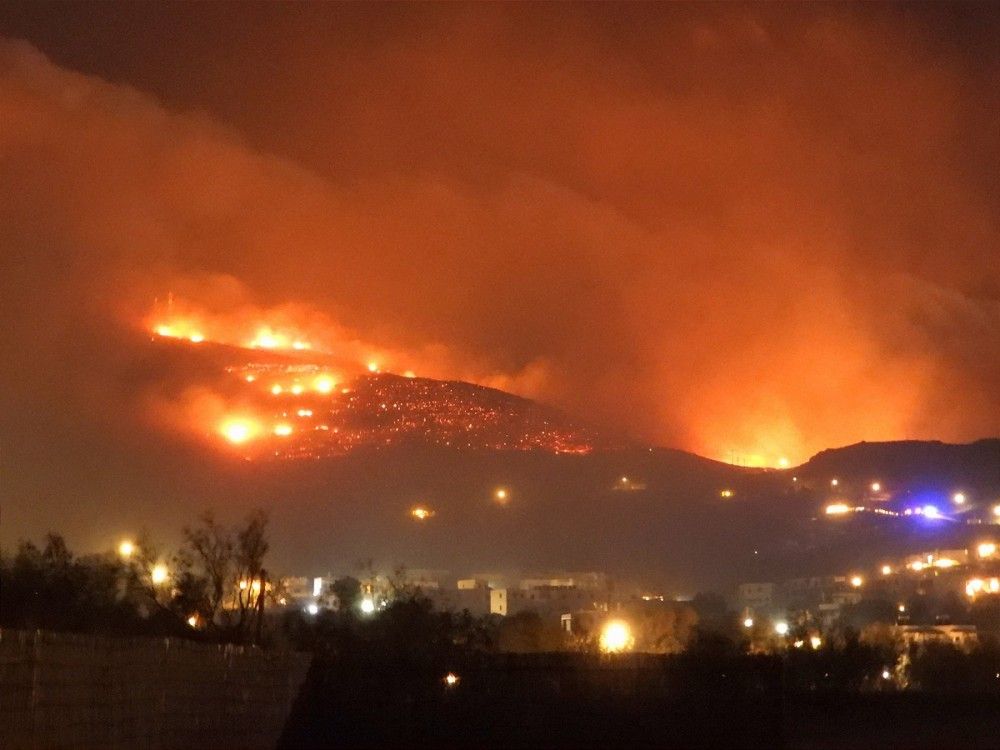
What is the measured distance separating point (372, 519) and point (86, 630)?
71767 millimetres

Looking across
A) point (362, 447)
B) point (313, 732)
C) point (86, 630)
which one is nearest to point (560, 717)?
point (313, 732)

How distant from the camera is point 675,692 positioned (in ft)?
78.7

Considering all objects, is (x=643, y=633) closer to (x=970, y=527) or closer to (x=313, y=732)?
(x=313, y=732)

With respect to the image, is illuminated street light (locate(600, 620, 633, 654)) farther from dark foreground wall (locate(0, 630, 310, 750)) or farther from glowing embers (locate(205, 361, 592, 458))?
glowing embers (locate(205, 361, 592, 458))

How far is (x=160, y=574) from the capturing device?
35.9m

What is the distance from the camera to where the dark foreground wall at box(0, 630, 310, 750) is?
12.6 metres

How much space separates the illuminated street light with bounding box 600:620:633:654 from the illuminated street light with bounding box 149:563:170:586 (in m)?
15.1

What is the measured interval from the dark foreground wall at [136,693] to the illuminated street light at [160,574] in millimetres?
13272

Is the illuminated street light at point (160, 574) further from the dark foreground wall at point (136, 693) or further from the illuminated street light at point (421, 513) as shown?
the illuminated street light at point (421, 513)

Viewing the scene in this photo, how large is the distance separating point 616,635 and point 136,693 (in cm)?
3377

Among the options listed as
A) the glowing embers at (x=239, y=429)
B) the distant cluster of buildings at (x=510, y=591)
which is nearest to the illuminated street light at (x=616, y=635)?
the distant cluster of buildings at (x=510, y=591)

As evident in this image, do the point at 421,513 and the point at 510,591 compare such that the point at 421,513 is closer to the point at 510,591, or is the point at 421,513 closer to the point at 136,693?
the point at 510,591

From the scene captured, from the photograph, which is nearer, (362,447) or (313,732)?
(313,732)

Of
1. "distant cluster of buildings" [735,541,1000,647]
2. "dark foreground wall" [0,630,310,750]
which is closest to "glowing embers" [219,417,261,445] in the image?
"distant cluster of buildings" [735,541,1000,647]
